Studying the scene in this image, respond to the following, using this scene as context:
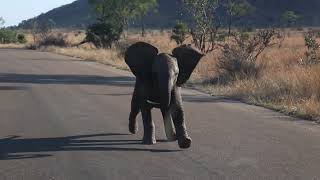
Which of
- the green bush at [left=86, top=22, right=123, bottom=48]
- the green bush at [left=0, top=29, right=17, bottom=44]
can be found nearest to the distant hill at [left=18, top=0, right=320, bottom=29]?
the green bush at [left=0, top=29, right=17, bottom=44]

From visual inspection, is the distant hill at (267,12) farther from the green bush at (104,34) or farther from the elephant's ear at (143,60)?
the elephant's ear at (143,60)

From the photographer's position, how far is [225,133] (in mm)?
10570

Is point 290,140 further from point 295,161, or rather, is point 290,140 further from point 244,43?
point 244,43

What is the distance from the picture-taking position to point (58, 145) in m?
9.48

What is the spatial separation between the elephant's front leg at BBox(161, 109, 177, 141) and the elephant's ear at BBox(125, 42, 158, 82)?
53cm

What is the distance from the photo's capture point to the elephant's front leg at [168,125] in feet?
30.6

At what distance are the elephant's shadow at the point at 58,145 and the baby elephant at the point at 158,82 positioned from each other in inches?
12.6

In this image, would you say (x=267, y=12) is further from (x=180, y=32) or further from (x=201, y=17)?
(x=201, y=17)

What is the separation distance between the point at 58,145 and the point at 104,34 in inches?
1736

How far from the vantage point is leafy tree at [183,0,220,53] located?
30.5 metres

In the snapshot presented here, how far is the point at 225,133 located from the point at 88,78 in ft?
43.4

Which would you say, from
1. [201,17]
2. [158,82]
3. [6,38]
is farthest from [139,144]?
[6,38]

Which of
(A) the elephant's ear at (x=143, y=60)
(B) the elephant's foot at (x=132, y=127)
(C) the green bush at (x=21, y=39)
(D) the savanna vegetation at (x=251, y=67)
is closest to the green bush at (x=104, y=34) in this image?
(D) the savanna vegetation at (x=251, y=67)

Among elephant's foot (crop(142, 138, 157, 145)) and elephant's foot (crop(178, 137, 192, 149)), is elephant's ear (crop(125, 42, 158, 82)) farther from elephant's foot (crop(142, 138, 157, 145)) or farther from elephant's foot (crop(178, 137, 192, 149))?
elephant's foot (crop(178, 137, 192, 149))
